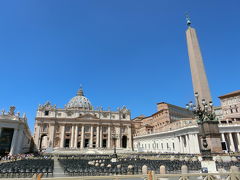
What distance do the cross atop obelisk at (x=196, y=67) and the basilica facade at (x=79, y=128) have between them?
146ft

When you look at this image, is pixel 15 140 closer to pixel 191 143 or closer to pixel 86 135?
pixel 191 143

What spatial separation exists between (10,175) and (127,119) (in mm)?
61664

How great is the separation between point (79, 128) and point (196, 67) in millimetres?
55224

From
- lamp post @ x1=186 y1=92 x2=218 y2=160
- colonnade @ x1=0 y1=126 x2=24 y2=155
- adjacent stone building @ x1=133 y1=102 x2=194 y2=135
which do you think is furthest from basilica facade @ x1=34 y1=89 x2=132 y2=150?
lamp post @ x1=186 y1=92 x2=218 y2=160

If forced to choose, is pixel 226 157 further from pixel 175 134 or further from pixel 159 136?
pixel 159 136

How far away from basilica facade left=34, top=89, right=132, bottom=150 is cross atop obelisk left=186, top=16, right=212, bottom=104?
44388mm

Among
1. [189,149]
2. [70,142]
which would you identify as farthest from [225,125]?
[70,142]

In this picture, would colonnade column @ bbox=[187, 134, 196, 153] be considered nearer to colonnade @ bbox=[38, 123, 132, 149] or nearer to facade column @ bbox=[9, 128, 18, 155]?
colonnade @ bbox=[38, 123, 132, 149]

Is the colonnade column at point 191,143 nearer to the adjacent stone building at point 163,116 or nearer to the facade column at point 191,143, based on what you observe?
the facade column at point 191,143

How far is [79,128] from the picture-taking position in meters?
66.9

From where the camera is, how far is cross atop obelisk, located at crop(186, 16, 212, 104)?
2011 centimetres

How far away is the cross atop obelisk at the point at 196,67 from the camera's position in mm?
20109

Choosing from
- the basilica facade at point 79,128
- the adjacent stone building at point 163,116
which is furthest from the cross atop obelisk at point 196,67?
the basilica facade at point 79,128

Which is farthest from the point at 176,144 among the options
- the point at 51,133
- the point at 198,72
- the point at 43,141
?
the point at 43,141
